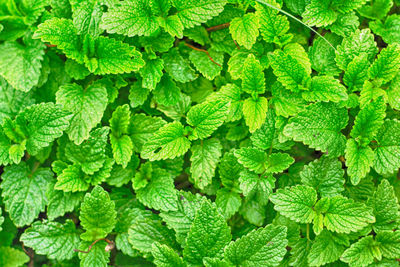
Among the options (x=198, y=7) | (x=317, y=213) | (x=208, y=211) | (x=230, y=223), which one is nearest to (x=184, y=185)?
(x=230, y=223)

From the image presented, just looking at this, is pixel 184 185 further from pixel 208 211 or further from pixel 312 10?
pixel 312 10

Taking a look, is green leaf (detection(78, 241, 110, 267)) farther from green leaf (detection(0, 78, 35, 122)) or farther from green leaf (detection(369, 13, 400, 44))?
green leaf (detection(369, 13, 400, 44))

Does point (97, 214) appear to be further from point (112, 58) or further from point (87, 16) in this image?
point (87, 16)

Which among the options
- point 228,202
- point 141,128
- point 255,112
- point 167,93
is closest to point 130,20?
point 167,93

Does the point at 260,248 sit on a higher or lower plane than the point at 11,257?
higher

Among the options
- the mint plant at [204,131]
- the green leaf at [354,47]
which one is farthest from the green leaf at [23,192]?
the green leaf at [354,47]
